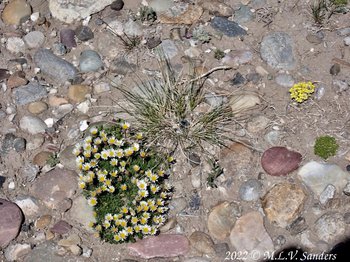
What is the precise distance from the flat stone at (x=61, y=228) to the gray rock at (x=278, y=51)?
3.12 m

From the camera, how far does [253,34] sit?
7.08 m

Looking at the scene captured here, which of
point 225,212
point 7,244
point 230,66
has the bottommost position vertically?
point 7,244

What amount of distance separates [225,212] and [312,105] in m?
1.75

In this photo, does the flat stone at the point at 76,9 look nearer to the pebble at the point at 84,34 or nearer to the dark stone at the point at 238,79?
the pebble at the point at 84,34

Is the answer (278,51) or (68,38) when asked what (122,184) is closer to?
(68,38)

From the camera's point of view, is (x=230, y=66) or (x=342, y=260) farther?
(x=230, y=66)

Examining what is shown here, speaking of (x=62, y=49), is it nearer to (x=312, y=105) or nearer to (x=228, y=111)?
(x=228, y=111)

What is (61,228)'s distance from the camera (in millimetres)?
5684

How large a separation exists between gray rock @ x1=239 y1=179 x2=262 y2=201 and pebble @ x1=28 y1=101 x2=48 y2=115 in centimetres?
253

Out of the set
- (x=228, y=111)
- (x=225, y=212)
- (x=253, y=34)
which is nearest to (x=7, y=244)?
(x=225, y=212)

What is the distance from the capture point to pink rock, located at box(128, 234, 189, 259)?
5500mm

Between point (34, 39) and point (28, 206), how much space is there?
240 centimetres

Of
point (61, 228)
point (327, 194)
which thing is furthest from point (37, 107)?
point (327, 194)

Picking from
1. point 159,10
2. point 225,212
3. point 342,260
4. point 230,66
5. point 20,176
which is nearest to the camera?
point 342,260
